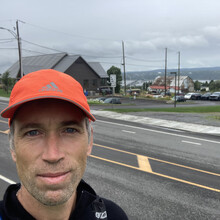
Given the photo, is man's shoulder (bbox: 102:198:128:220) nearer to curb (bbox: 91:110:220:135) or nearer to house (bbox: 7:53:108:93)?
curb (bbox: 91:110:220:135)

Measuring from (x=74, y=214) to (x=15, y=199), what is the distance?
402mm

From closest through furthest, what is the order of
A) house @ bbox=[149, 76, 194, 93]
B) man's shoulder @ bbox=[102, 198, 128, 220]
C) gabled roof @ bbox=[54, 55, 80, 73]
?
man's shoulder @ bbox=[102, 198, 128, 220] → gabled roof @ bbox=[54, 55, 80, 73] → house @ bbox=[149, 76, 194, 93]

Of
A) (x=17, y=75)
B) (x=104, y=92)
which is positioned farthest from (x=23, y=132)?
(x=17, y=75)

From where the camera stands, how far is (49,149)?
4.64ft

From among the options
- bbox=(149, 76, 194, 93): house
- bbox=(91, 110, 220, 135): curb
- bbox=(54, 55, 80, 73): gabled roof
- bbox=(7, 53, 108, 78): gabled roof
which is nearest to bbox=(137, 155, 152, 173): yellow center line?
bbox=(91, 110, 220, 135): curb

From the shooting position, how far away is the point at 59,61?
2179 inches

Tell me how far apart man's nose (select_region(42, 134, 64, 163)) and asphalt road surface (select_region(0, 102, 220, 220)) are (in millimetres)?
5457

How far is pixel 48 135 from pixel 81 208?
634 mm

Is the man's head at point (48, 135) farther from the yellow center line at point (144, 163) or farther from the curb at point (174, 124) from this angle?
the curb at point (174, 124)

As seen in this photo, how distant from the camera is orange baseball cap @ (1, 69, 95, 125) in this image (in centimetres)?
140

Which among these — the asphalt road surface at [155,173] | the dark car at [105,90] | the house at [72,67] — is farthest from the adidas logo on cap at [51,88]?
the dark car at [105,90]

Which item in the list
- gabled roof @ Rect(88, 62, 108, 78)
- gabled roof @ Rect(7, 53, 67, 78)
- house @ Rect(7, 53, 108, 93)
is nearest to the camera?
gabled roof @ Rect(7, 53, 67, 78)

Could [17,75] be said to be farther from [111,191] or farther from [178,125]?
[111,191]

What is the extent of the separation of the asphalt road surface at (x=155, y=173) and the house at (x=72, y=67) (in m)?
39.5
